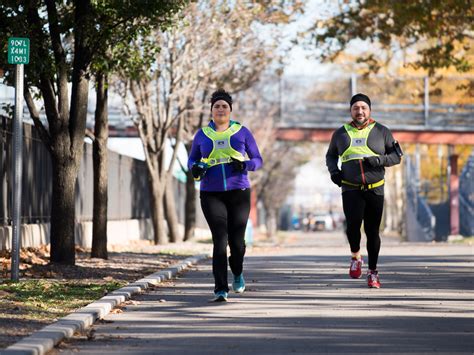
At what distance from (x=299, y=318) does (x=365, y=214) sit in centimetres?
380

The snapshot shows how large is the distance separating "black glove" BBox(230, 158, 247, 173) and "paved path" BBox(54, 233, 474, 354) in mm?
1280

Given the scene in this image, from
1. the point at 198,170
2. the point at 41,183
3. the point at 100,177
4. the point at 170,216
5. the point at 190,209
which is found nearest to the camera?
Result: the point at 198,170

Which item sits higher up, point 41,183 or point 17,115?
point 17,115

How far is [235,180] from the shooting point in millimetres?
13195

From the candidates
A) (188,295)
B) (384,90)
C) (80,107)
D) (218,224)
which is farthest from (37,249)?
(384,90)

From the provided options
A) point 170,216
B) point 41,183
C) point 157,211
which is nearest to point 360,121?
point 41,183

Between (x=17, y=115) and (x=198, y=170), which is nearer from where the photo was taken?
(x=198, y=170)

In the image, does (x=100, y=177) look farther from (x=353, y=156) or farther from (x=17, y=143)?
(x=353, y=156)

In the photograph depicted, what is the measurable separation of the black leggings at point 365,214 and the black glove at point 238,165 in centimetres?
214

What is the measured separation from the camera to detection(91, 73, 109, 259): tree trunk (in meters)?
22.1

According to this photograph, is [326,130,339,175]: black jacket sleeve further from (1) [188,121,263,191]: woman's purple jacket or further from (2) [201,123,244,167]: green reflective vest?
(2) [201,123,244,167]: green reflective vest

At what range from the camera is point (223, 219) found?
43.3 ft

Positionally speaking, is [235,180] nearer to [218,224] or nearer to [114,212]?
[218,224]

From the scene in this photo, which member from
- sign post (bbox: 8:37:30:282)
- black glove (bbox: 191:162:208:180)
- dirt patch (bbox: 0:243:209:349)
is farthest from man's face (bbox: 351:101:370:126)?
sign post (bbox: 8:37:30:282)
